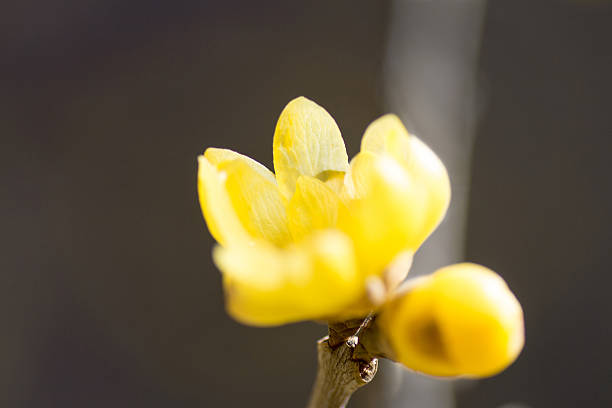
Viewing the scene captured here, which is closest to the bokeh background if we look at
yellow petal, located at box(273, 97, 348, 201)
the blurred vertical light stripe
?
the blurred vertical light stripe

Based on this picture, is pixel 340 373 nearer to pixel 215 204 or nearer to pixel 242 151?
pixel 215 204

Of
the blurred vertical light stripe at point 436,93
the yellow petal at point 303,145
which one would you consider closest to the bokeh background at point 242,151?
the blurred vertical light stripe at point 436,93

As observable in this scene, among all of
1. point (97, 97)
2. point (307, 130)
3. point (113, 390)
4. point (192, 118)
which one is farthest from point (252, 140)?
point (307, 130)

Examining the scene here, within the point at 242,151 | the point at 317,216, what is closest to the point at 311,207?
the point at 317,216

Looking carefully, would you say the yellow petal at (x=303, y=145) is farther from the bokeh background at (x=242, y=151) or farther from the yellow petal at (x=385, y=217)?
the bokeh background at (x=242, y=151)

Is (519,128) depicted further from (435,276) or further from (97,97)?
(435,276)

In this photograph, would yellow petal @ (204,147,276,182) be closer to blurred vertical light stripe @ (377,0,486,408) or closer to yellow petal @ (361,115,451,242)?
yellow petal @ (361,115,451,242)
